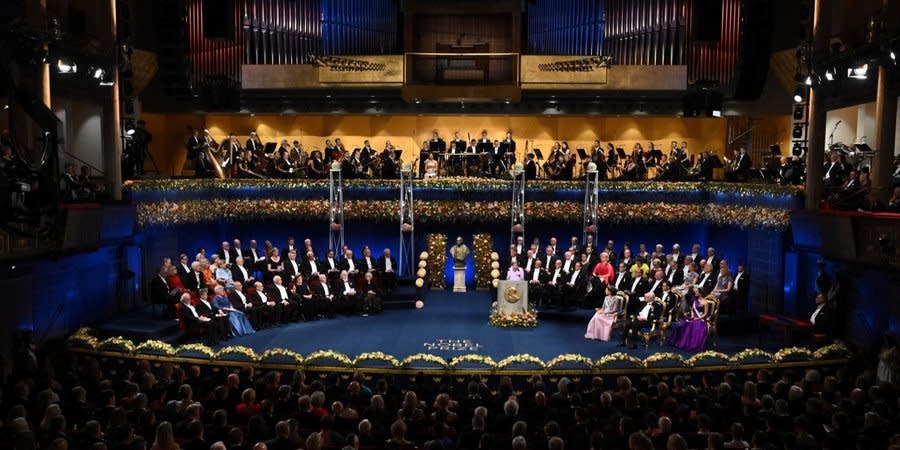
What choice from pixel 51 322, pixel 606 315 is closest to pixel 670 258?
pixel 606 315

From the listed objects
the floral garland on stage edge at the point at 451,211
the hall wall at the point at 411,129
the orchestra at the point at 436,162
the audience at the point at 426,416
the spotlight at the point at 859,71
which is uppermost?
the spotlight at the point at 859,71

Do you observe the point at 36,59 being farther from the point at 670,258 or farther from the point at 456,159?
the point at 670,258

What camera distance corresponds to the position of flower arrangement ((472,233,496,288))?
2194cm

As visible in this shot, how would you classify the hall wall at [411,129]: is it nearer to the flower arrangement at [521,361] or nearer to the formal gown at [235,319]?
the formal gown at [235,319]

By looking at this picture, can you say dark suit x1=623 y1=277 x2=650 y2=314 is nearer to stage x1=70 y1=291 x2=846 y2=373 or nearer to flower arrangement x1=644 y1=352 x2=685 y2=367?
stage x1=70 y1=291 x2=846 y2=373

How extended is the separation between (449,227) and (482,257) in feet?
4.01

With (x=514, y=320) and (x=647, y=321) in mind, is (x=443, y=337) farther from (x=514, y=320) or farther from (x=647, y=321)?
(x=647, y=321)

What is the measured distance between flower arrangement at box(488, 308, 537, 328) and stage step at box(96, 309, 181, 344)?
6399 mm

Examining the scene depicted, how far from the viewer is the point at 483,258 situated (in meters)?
22.0

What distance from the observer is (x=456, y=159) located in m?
22.6

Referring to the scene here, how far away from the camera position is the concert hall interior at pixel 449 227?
9.45 metres

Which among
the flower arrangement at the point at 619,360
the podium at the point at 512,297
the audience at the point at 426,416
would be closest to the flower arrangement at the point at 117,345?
the audience at the point at 426,416

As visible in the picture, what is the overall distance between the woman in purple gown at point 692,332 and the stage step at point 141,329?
952cm

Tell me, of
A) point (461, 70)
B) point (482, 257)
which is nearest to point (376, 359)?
point (482, 257)
